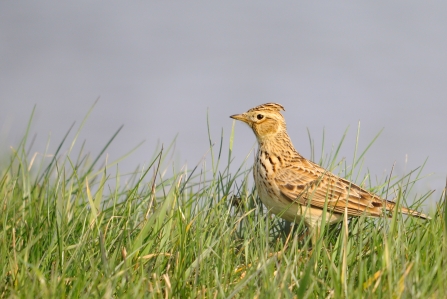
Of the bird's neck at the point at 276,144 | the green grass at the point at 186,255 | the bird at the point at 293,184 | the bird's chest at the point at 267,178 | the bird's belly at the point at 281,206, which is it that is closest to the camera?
the green grass at the point at 186,255

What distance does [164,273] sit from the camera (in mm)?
5137

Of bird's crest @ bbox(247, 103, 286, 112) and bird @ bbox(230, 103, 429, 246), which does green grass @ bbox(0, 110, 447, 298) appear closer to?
bird @ bbox(230, 103, 429, 246)

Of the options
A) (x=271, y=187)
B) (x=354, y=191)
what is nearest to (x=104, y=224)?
(x=271, y=187)

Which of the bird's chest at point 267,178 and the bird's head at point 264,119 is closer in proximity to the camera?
the bird's chest at point 267,178

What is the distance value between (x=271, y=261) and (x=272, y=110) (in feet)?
11.7

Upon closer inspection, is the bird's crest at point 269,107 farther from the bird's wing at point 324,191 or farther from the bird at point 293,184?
the bird's wing at point 324,191

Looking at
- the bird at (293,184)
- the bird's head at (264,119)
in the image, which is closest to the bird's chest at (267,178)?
the bird at (293,184)

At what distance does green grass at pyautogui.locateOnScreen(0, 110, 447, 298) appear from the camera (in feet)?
14.2

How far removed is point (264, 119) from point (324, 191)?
44.1 inches

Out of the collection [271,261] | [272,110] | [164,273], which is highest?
[272,110]

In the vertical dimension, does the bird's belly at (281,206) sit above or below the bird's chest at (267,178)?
below

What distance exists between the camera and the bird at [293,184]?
6.65m

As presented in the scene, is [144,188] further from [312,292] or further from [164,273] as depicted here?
[312,292]

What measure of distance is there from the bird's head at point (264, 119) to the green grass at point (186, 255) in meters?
1.46
